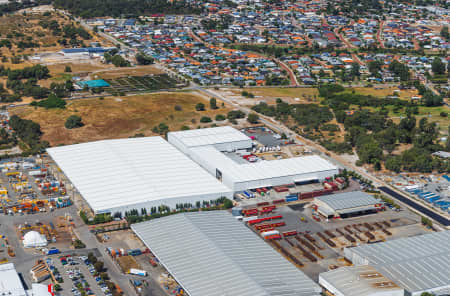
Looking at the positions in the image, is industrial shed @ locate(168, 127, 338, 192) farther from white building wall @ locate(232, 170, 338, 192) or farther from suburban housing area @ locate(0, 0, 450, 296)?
suburban housing area @ locate(0, 0, 450, 296)

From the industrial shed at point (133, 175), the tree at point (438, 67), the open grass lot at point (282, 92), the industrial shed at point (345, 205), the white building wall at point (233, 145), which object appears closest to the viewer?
the industrial shed at point (345, 205)

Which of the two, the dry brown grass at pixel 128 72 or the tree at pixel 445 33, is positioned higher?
the tree at pixel 445 33

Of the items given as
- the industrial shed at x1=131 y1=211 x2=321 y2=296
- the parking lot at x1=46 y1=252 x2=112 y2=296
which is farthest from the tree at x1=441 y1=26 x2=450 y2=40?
the parking lot at x1=46 y1=252 x2=112 y2=296

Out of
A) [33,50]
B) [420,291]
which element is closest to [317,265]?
[420,291]

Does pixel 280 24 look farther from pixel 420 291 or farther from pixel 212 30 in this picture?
pixel 420 291

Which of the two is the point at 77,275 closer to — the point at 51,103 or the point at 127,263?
the point at 127,263

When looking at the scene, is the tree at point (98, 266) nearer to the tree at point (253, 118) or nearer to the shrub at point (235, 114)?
the tree at point (253, 118)

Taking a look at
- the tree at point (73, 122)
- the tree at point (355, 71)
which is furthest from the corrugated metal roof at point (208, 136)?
the tree at point (355, 71)
